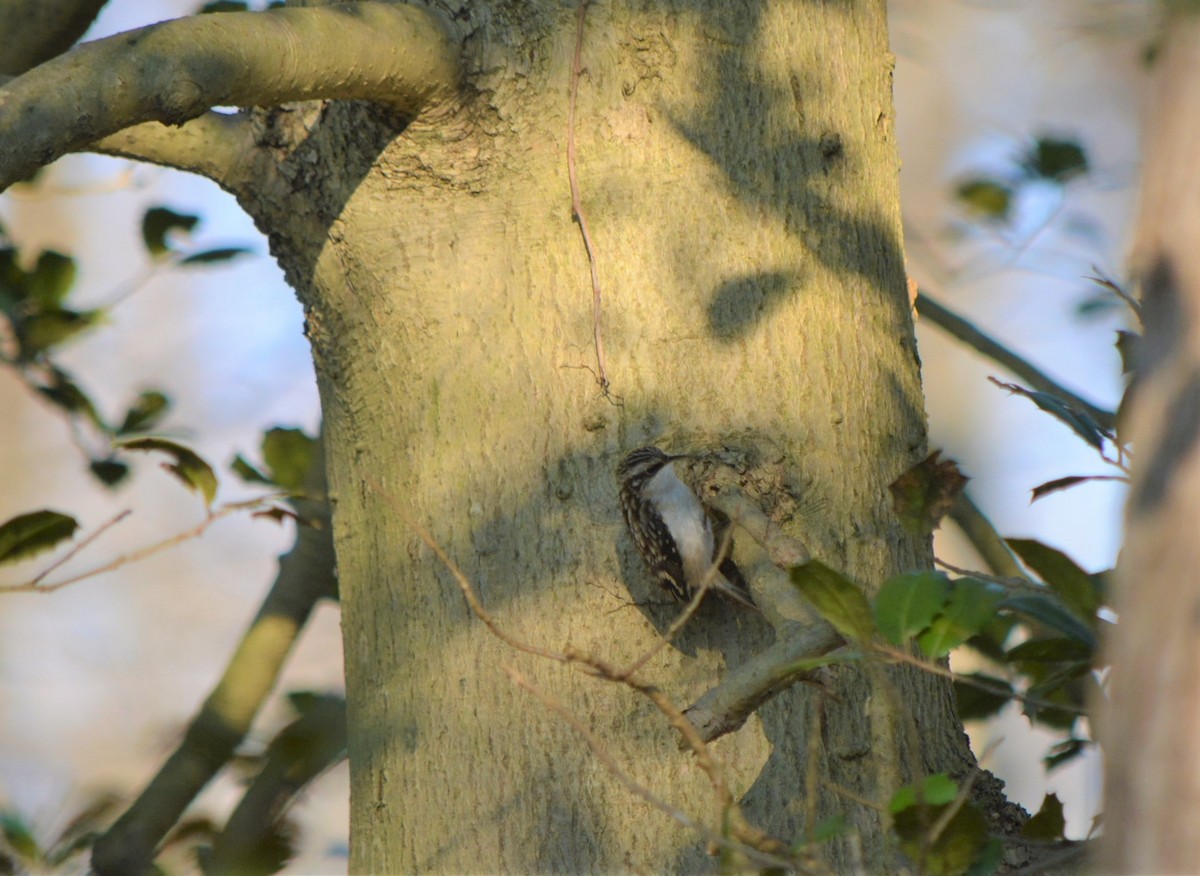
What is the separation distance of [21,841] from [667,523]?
67.9 inches

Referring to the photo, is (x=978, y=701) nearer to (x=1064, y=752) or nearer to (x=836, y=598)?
(x=1064, y=752)

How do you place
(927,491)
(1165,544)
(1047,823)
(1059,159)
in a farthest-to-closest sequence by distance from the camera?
(1059,159), (1047,823), (927,491), (1165,544)

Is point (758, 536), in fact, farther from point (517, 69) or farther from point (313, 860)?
point (313, 860)

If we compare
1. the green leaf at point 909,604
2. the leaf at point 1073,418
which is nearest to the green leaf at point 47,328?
the leaf at point 1073,418

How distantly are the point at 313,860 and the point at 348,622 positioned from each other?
0.84 meters

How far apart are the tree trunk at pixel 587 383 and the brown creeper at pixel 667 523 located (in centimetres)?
3

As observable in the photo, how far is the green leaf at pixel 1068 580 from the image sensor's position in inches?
53.7

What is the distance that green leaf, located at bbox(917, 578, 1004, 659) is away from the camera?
1.26 m

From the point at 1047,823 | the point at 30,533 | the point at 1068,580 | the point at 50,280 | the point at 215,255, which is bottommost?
the point at 1047,823

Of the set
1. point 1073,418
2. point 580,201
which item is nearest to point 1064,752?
point 1073,418

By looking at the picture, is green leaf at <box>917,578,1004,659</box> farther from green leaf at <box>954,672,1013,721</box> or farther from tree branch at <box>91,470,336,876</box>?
tree branch at <box>91,470,336,876</box>

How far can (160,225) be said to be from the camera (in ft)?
10.2

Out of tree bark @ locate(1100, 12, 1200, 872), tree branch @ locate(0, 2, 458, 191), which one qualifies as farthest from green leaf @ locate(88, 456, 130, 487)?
tree bark @ locate(1100, 12, 1200, 872)

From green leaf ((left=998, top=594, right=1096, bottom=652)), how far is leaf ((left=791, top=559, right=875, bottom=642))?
18cm
